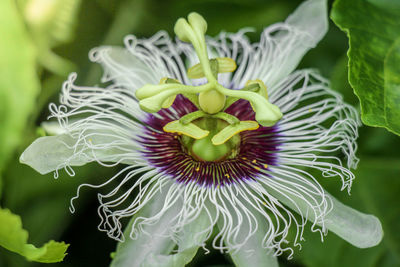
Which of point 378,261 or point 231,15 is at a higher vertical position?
point 231,15

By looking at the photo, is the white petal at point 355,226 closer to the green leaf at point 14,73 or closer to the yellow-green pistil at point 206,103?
the yellow-green pistil at point 206,103

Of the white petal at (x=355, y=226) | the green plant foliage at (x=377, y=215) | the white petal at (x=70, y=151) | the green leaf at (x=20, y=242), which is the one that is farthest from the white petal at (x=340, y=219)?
the green leaf at (x=20, y=242)

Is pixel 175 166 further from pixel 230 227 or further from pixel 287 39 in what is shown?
pixel 287 39

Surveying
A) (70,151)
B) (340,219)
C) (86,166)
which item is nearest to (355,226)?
(340,219)

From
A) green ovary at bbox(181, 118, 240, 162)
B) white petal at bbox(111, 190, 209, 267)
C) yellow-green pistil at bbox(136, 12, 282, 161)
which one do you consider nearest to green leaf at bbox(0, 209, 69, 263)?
white petal at bbox(111, 190, 209, 267)

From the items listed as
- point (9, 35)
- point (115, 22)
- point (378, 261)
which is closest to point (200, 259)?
point (378, 261)

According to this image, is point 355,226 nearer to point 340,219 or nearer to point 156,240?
point 340,219

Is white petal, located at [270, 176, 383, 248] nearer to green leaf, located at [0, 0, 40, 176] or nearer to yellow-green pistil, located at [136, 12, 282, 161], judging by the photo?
yellow-green pistil, located at [136, 12, 282, 161]
